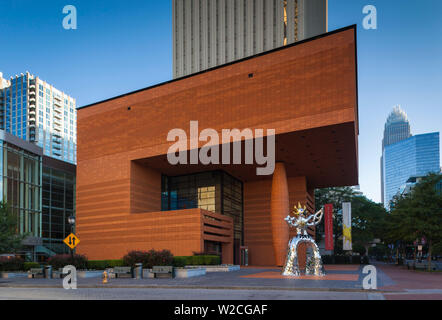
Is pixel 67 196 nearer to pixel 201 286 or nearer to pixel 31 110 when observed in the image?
pixel 201 286

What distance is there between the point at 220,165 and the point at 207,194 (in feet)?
16.9

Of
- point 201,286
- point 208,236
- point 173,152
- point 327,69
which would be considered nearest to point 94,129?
point 173,152

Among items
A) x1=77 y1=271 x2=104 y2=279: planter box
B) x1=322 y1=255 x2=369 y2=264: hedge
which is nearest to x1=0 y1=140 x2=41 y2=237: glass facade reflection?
x1=77 y1=271 x2=104 y2=279: planter box

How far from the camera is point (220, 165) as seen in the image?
150ft

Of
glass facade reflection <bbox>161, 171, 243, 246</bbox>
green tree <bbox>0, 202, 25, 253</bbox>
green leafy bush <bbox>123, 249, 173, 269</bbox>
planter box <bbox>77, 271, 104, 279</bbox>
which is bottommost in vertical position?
planter box <bbox>77, 271, 104, 279</bbox>

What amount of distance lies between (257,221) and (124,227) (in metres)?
18.3

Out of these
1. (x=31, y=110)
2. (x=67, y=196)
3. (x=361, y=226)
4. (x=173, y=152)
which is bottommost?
(x=361, y=226)

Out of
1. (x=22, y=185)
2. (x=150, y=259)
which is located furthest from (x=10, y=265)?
(x=22, y=185)

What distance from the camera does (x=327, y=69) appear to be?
3481 centimetres

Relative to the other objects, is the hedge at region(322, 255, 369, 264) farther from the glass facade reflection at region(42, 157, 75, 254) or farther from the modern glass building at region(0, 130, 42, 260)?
the modern glass building at region(0, 130, 42, 260)

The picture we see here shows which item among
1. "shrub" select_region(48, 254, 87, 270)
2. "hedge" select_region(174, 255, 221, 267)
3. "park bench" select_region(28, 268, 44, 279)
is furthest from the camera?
"hedge" select_region(174, 255, 221, 267)

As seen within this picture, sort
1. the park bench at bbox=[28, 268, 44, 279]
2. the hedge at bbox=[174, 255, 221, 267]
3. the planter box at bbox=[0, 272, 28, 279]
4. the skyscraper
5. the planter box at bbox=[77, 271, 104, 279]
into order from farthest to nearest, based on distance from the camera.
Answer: the skyscraper → the hedge at bbox=[174, 255, 221, 267] → the planter box at bbox=[0, 272, 28, 279] → the park bench at bbox=[28, 268, 44, 279] → the planter box at bbox=[77, 271, 104, 279]

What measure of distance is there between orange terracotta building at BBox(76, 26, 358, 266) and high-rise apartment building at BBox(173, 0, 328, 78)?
99.9 feet

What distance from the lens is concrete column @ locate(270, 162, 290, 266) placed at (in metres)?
44.4
